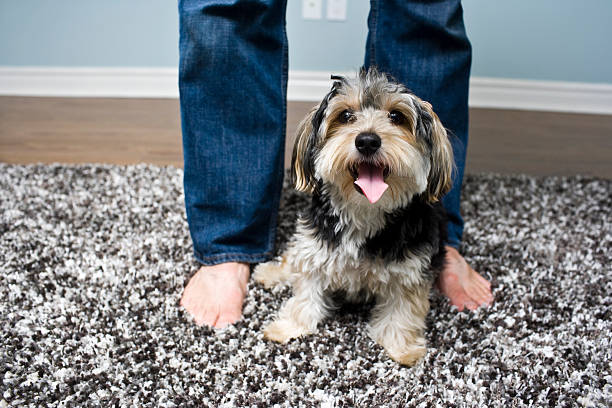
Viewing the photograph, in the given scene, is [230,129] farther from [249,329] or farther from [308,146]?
[249,329]

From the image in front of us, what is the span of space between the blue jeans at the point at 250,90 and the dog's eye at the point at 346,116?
14.0 inches

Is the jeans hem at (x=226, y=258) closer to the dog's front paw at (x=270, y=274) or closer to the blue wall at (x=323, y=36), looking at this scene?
the dog's front paw at (x=270, y=274)

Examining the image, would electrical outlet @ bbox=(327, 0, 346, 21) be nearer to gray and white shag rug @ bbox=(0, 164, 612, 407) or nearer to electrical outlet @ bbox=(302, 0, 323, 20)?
electrical outlet @ bbox=(302, 0, 323, 20)

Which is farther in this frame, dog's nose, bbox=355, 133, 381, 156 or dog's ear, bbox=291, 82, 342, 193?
dog's ear, bbox=291, 82, 342, 193

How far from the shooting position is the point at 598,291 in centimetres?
140

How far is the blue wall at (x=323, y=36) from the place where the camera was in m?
2.62

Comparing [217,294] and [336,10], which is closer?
[217,294]

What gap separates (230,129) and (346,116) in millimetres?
415

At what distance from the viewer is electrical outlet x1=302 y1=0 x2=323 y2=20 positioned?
104 inches

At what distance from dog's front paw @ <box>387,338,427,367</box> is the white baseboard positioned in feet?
6.20

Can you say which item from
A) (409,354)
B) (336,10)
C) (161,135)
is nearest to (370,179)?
(409,354)

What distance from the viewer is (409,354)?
1.17m

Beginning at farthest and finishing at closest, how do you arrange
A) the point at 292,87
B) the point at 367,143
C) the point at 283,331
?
the point at 292,87 → the point at 283,331 → the point at 367,143

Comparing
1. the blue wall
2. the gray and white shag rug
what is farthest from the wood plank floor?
the gray and white shag rug
